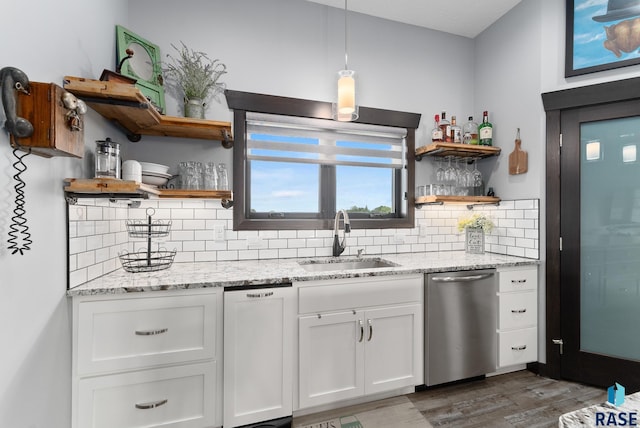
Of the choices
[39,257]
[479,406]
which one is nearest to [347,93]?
[39,257]

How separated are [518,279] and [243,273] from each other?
2.11 meters

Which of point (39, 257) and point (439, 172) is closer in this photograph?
point (39, 257)

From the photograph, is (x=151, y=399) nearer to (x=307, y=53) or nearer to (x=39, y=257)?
(x=39, y=257)

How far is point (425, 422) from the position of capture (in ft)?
6.00

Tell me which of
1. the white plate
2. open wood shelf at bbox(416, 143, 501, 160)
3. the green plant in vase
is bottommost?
the green plant in vase

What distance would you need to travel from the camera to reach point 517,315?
2322 mm

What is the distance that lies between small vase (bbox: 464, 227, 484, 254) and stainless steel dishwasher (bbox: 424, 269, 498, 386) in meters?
0.56

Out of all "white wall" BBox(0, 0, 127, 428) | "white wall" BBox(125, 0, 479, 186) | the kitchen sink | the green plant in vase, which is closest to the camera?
"white wall" BBox(0, 0, 127, 428)

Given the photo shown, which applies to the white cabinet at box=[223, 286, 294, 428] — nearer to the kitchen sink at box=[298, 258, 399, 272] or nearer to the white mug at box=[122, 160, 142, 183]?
the kitchen sink at box=[298, 258, 399, 272]

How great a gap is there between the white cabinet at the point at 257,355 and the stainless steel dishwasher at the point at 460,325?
1.00m

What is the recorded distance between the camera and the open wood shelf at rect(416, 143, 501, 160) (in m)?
2.57

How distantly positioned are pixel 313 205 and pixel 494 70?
2.16m

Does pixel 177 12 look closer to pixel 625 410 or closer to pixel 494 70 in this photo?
pixel 494 70

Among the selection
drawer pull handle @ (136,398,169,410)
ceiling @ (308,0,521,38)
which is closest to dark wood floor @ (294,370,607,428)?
drawer pull handle @ (136,398,169,410)
